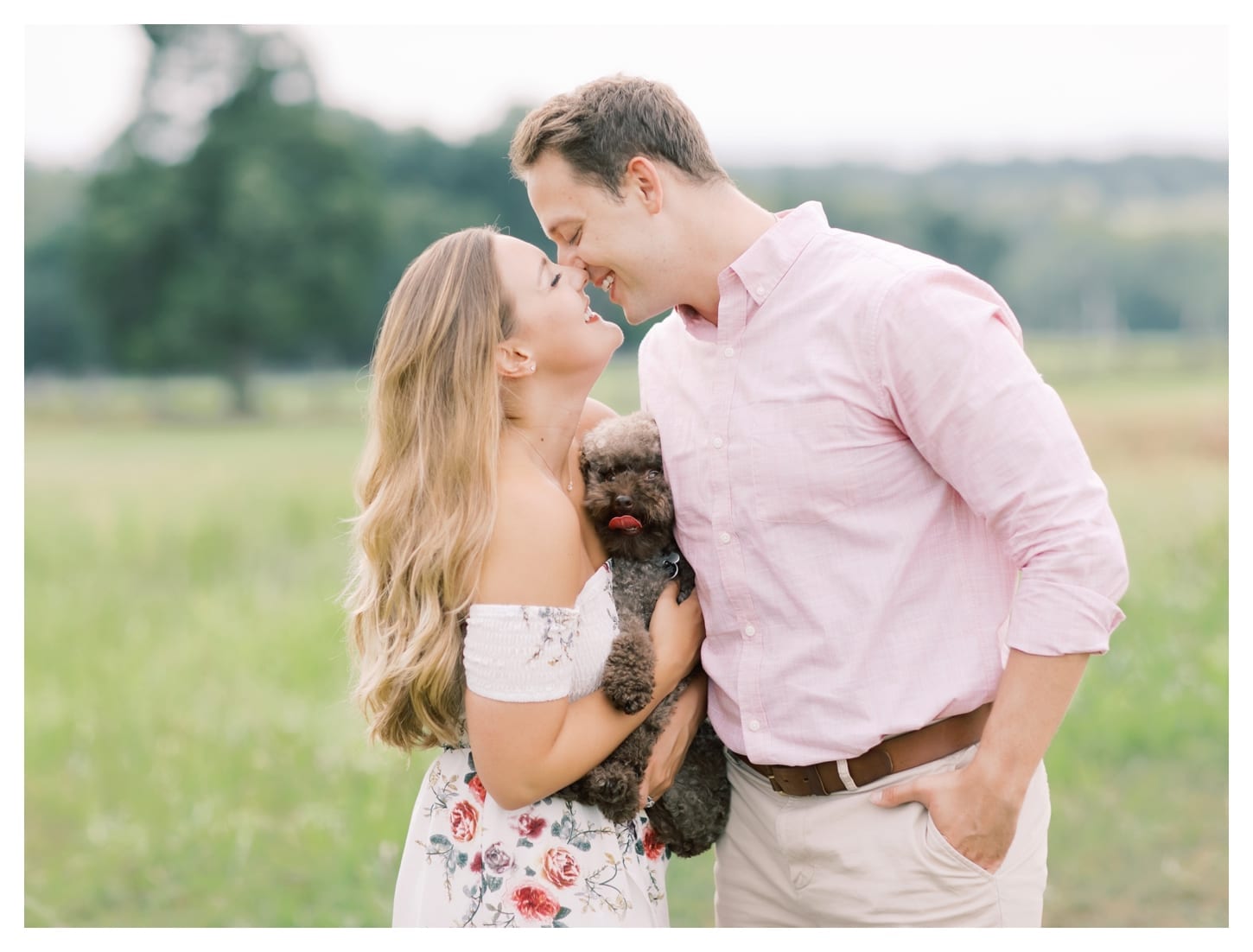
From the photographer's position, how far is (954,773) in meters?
2.29

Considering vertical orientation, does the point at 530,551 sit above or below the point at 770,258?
below

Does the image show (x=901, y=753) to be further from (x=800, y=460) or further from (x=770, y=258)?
(x=770, y=258)

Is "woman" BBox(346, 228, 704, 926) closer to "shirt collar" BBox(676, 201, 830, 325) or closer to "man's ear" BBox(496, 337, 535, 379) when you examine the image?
"man's ear" BBox(496, 337, 535, 379)

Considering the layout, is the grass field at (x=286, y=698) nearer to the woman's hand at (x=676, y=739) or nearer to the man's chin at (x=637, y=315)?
the woman's hand at (x=676, y=739)

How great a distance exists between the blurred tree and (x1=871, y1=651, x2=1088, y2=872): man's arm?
10.7 meters

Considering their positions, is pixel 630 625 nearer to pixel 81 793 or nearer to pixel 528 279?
pixel 528 279

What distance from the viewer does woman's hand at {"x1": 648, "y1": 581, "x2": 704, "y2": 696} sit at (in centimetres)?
267

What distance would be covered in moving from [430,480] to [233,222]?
38.5ft

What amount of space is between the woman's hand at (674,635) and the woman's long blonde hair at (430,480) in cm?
51

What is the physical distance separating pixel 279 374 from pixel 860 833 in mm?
10893

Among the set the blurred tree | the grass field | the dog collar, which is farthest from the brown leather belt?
the blurred tree

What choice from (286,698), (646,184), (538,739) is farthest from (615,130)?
(286,698)

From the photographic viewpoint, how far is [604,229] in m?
2.61

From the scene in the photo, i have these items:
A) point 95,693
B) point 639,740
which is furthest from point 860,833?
point 95,693
